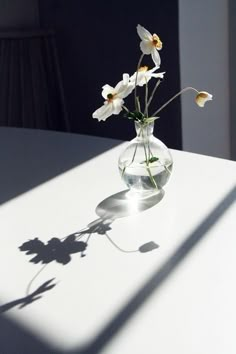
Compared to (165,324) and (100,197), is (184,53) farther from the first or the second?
(165,324)

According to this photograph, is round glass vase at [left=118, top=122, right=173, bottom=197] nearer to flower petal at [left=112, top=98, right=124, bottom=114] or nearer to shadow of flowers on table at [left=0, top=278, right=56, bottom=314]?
flower petal at [left=112, top=98, right=124, bottom=114]

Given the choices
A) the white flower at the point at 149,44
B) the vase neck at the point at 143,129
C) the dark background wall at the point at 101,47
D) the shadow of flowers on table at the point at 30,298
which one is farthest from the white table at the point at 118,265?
the dark background wall at the point at 101,47

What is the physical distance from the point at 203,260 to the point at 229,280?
2.8 inches

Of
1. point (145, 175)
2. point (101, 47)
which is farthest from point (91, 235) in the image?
point (101, 47)

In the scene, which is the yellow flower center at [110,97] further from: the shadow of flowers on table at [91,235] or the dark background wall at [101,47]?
the dark background wall at [101,47]

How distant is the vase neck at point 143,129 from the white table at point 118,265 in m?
0.14

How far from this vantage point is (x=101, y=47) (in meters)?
2.38

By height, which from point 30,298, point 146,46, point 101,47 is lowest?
point 30,298

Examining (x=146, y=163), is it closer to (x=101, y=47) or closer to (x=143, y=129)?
(x=143, y=129)

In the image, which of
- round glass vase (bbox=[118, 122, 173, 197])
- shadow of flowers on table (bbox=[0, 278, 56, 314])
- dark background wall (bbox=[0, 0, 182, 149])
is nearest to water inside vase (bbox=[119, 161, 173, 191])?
round glass vase (bbox=[118, 122, 173, 197])

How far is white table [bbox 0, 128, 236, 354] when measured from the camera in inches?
25.5

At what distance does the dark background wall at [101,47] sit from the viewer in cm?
214

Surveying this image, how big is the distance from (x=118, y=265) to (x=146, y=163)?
0.27 metres

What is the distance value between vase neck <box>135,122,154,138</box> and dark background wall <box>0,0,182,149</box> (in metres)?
1.20
